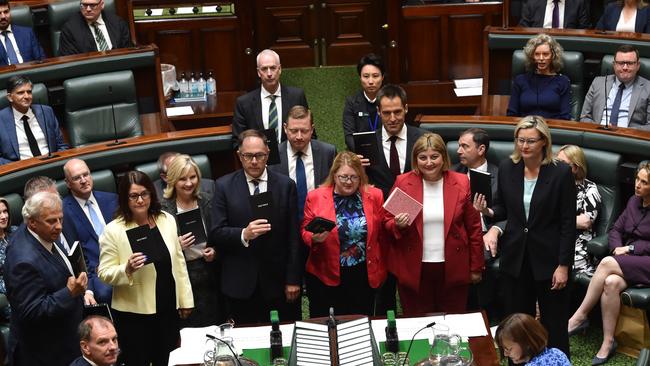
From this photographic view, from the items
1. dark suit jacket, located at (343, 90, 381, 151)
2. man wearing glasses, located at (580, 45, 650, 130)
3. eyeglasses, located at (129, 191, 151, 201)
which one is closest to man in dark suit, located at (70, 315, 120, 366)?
eyeglasses, located at (129, 191, 151, 201)

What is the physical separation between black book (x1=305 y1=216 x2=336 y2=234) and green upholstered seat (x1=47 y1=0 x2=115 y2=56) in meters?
3.06

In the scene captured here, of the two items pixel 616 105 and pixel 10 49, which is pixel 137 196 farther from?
pixel 616 105

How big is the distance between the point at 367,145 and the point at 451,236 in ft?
2.05

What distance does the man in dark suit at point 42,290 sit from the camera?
3.83m

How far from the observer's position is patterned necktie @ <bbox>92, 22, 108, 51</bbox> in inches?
254

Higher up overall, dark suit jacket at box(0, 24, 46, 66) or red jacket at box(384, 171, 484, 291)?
dark suit jacket at box(0, 24, 46, 66)

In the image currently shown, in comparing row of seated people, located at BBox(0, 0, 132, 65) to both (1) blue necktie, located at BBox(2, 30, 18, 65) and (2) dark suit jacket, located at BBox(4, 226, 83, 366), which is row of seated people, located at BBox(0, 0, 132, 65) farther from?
(2) dark suit jacket, located at BBox(4, 226, 83, 366)

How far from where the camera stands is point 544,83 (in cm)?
566

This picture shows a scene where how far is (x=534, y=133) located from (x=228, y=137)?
6.14 feet

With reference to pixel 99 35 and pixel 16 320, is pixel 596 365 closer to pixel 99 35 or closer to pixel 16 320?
pixel 16 320

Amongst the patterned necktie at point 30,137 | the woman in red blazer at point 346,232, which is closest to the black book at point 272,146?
the woman in red blazer at point 346,232

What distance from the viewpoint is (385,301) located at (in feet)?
16.2

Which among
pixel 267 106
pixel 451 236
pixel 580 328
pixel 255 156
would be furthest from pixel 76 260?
pixel 580 328

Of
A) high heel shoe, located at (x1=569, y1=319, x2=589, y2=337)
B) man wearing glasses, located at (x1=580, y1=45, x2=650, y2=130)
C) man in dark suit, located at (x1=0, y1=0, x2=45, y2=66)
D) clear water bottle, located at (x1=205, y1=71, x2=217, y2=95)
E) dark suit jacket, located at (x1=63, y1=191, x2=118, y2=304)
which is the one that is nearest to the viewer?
dark suit jacket, located at (x1=63, y1=191, x2=118, y2=304)
